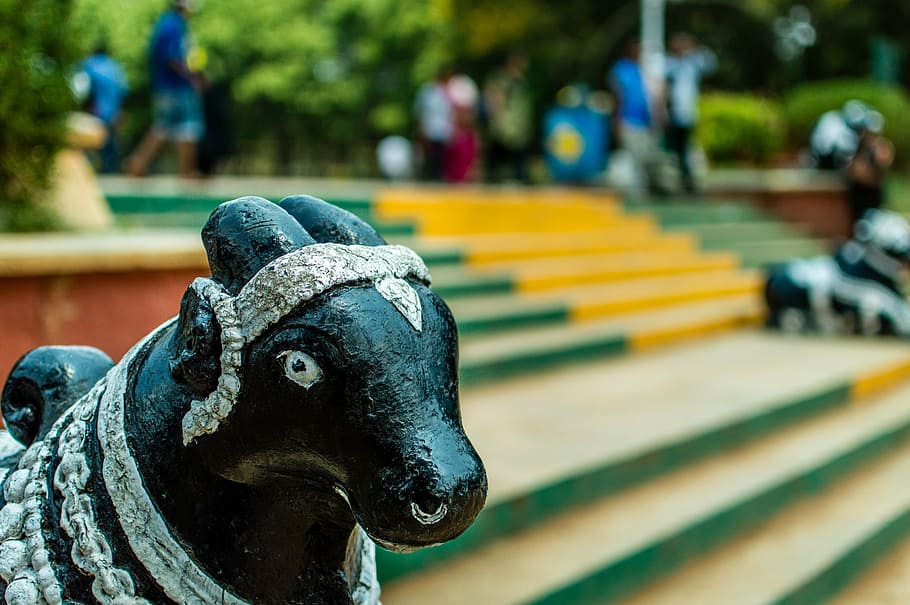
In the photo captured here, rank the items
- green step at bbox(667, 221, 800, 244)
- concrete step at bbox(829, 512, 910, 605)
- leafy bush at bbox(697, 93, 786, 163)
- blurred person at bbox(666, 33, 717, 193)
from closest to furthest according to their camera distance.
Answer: concrete step at bbox(829, 512, 910, 605) → green step at bbox(667, 221, 800, 244) → blurred person at bbox(666, 33, 717, 193) → leafy bush at bbox(697, 93, 786, 163)

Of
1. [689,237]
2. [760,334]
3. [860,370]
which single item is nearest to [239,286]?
[860,370]

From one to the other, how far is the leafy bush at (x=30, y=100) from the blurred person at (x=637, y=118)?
322 inches

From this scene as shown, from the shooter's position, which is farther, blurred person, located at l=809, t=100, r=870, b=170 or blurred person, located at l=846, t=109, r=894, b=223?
blurred person, located at l=809, t=100, r=870, b=170

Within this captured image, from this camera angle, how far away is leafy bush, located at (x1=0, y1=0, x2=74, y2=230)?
3.41 m

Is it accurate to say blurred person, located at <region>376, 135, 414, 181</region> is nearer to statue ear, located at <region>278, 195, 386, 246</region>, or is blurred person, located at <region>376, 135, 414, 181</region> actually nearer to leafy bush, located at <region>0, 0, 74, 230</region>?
leafy bush, located at <region>0, 0, 74, 230</region>

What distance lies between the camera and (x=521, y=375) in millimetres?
5336

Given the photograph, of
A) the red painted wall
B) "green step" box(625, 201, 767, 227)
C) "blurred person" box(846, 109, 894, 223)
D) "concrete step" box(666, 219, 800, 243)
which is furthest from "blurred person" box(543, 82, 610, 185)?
the red painted wall

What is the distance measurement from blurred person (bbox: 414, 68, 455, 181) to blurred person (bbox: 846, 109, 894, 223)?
192 inches

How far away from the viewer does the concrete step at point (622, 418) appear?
10.6 feet

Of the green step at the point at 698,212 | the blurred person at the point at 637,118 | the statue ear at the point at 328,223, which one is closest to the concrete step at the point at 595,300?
the green step at the point at 698,212

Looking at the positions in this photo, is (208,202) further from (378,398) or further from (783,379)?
(378,398)

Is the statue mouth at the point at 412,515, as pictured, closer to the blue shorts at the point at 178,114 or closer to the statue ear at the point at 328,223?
the statue ear at the point at 328,223

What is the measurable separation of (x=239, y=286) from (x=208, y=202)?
526 centimetres

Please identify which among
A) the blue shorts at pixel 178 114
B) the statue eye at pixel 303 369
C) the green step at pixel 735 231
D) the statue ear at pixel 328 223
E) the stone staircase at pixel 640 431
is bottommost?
the stone staircase at pixel 640 431
